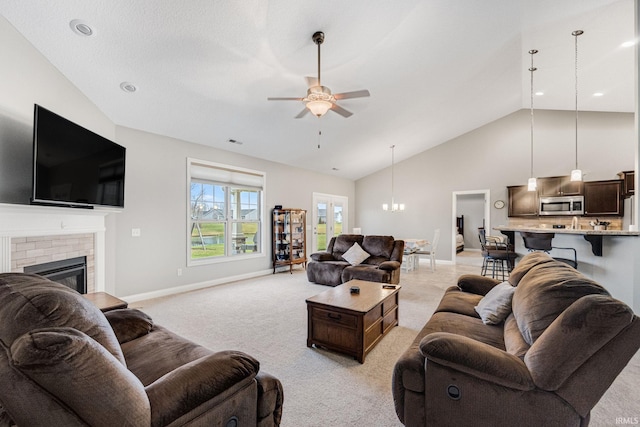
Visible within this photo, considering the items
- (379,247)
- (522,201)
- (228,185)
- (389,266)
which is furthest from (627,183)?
(228,185)

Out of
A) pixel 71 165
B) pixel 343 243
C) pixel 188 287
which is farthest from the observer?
pixel 343 243

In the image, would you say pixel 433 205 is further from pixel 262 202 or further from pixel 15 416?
pixel 15 416

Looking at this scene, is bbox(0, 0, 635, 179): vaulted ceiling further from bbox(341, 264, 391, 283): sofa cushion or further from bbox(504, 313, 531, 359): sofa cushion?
bbox(504, 313, 531, 359): sofa cushion

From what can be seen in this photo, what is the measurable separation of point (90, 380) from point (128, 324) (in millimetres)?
1255

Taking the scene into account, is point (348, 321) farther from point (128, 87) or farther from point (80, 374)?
point (128, 87)

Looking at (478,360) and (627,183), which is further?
(627,183)

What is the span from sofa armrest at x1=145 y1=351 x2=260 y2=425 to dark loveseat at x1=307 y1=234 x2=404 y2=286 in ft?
11.6

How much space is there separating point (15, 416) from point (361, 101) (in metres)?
4.79

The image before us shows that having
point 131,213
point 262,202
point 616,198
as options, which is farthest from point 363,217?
point 131,213

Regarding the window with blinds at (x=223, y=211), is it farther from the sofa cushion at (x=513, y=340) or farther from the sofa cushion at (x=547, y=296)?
the sofa cushion at (x=547, y=296)

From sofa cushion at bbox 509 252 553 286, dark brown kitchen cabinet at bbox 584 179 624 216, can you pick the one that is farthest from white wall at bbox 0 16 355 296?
dark brown kitchen cabinet at bbox 584 179 624 216

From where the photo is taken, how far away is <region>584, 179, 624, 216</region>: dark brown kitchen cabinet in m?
5.83

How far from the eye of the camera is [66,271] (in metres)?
2.89

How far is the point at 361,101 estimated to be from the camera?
182 inches
